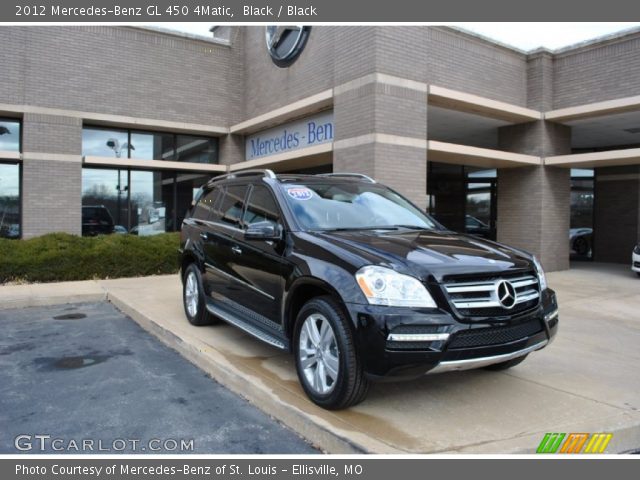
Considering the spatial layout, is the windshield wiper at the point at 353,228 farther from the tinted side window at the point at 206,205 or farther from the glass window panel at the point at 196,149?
the glass window panel at the point at 196,149

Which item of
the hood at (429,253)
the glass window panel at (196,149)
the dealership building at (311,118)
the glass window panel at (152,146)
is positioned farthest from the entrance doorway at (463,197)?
the hood at (429,253)

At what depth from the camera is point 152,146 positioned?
15.4 m

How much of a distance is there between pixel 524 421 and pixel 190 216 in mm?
5020

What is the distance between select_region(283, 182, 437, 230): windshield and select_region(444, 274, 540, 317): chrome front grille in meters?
1.34

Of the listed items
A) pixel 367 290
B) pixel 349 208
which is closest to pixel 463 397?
pixel 367 290

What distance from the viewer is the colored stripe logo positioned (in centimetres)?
341

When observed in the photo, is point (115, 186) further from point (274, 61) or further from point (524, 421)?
point (524, 421)

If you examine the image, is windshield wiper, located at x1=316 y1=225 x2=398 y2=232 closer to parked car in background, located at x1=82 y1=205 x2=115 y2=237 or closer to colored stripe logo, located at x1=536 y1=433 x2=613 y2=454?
colored stripe logo, located at x1=536 y1=433 x2=613 y2=454

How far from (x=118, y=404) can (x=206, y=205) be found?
9.92 ft

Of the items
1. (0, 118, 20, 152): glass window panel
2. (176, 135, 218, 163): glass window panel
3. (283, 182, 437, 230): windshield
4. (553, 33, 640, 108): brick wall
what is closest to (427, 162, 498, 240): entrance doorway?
(553, 33, 640, 108): brick wall

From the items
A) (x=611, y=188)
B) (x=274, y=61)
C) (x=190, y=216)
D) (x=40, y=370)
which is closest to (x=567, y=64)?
(x=611, y=188)

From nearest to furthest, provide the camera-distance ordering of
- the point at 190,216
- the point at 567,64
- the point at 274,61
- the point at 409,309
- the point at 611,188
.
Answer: the point at 409,309
the point at 190,216
the point at 567,64
the point at 274,61
the point at 611,188

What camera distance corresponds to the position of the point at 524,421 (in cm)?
380

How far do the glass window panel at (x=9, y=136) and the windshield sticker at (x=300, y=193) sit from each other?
11412 millimetres
